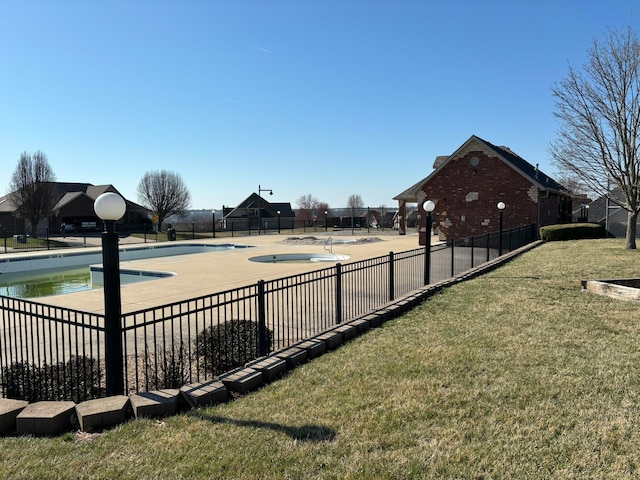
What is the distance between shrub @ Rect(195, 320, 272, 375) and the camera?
563cm

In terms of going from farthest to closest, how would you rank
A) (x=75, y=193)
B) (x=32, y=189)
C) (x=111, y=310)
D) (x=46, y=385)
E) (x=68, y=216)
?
(x=75, y=193), (x=68, y=216), (x=32, y=189), (x=46, y=385), (x=111, y=310)

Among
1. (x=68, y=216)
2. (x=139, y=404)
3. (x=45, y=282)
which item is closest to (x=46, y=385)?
(x=139, y=404)

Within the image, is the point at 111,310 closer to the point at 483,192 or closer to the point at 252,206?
the point at 483,192

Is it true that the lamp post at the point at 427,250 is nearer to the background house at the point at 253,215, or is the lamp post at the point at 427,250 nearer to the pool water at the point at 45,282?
the pool water at the point at 45,282

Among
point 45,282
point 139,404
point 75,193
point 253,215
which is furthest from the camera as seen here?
point 253,215

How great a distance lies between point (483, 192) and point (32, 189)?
1369 inches

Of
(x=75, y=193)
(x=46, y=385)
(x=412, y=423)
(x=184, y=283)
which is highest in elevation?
(x=75, y=193)

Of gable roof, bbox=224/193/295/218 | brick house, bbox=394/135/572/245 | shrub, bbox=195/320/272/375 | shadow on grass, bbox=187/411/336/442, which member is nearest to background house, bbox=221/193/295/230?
gable roof, bbox=224/193/295/218

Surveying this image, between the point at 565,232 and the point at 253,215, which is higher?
the point at 253,215

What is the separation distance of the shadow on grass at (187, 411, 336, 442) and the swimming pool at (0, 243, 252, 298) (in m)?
13.4

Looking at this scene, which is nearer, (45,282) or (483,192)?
(45,282)

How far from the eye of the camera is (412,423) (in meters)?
3.67

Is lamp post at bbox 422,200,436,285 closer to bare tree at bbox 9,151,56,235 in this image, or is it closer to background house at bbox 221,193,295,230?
bare tree at bbox 9,151,56,235

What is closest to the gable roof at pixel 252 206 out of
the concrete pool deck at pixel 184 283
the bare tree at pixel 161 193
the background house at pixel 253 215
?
the background house at pixel 253 215
